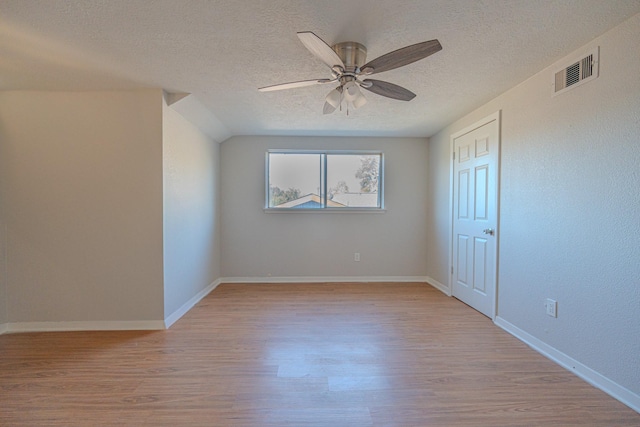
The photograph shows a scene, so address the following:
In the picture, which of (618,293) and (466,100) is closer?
(618,293)

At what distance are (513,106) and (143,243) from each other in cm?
367

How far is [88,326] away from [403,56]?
350cm

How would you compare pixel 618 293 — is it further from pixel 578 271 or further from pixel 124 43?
pixel 124 43

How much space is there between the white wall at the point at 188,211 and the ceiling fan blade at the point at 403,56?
206cm

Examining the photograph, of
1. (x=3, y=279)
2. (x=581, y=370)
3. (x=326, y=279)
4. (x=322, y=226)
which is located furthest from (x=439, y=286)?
(x=3, y=279)

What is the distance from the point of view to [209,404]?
1.67 metres

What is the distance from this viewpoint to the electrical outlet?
2.14 metres

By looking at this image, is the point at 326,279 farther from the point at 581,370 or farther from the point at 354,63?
the point at 354,63

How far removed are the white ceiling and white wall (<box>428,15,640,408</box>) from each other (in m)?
0.29

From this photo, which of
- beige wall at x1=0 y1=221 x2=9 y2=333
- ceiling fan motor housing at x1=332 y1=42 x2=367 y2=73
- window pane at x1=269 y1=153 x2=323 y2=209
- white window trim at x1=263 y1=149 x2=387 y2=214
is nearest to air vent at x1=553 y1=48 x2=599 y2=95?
ceiling fan motor housing at x1=332 y1=42 x2=367 y2=73

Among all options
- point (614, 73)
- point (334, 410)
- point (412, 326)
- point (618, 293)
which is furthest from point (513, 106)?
point (334, 410)

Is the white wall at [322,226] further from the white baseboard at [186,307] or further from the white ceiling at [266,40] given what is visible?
the white ceiling at [266,40]

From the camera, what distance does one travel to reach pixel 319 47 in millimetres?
1569

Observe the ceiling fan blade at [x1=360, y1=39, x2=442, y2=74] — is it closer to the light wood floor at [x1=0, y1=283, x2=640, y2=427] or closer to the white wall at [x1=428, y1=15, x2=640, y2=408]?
the white wall at [x1=428, y1=15, x2=640, y2=408]
